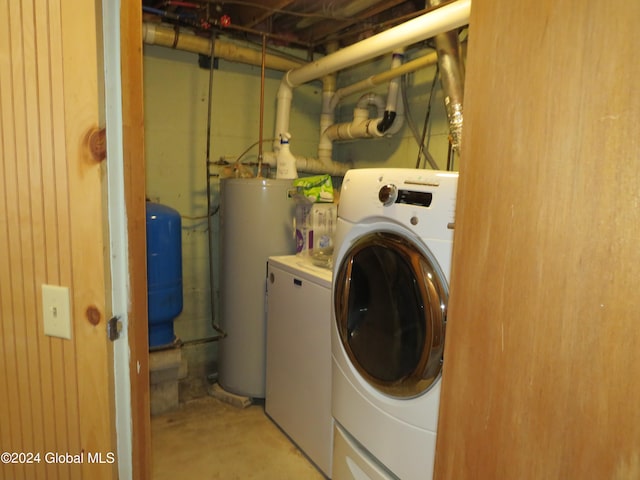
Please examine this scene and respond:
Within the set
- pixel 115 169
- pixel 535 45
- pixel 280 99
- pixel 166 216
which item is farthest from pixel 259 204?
pixel 535 45

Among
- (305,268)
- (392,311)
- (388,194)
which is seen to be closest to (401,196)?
(388,194)

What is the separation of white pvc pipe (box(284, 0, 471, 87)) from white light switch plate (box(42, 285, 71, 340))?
1460mm

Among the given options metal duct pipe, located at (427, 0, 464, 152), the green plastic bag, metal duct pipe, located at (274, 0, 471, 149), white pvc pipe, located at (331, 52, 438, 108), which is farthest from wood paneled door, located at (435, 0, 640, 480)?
white pvc pipe, located at (331, 52, 438, 108)

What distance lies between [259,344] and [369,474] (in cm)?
115

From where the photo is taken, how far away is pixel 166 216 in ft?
7.09

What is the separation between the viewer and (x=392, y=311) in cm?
133

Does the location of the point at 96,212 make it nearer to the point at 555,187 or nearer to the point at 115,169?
the point at 115,169

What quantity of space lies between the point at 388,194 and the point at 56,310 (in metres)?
0.93

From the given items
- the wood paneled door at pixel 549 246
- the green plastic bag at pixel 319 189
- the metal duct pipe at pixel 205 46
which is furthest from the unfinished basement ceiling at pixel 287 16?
the wood paneled door at pixel 549 246

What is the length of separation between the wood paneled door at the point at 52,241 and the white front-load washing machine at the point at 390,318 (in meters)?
0.81

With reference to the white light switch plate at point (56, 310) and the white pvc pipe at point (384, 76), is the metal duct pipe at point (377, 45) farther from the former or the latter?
the white light switch plate at point (56, 310)

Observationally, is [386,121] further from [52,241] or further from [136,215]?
[52,241]

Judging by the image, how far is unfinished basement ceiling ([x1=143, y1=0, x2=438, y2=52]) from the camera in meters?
2.23

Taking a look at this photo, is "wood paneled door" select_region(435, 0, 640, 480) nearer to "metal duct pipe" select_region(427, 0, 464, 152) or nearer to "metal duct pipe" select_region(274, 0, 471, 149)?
"metal duct pipe" select_region(274, 0, 471, 149)
